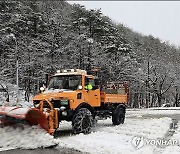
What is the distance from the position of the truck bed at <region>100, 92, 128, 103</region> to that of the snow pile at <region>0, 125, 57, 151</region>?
4730 mm

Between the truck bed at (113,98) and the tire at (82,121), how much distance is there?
2157mm

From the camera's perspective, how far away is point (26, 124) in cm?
1072

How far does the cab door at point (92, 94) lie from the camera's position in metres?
13.2

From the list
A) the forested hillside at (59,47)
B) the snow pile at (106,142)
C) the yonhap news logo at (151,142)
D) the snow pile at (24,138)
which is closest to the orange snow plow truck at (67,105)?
the snow pile at (24,138)

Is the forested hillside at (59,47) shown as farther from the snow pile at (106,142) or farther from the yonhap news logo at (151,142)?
the yonhap news logo at (151,142)

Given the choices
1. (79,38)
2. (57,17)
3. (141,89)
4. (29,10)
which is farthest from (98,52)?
(141,89)

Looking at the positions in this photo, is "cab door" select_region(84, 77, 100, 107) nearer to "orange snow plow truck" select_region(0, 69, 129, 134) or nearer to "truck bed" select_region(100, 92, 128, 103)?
"orange snow plow truck" select_region(0, 69, 129, 134)

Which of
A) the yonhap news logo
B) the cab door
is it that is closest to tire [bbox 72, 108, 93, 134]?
the cab door

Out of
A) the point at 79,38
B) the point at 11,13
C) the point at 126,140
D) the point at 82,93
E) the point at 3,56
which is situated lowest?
the point at 126,140

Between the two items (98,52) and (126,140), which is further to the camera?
(98,52)

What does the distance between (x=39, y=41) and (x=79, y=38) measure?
5.00 m

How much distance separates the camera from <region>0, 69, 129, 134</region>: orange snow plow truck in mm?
10836

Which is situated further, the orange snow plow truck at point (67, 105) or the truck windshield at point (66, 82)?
the truck windshield at point (66, 82)

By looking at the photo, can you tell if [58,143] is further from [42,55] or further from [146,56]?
[146,56]
